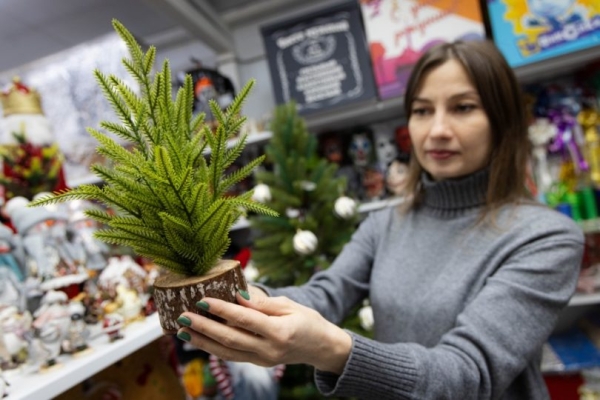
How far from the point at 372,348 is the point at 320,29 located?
4.52ft

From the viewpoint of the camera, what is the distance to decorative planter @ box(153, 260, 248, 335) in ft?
1.34

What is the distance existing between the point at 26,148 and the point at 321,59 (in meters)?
1.09

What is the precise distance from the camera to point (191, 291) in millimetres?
410

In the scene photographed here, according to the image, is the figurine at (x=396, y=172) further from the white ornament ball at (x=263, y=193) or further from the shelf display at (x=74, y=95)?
the shelf display at (x=74, y=95)

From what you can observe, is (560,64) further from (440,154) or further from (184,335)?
(184,335)

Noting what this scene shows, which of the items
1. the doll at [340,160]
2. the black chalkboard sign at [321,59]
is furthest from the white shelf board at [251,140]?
the doll at [340,160]

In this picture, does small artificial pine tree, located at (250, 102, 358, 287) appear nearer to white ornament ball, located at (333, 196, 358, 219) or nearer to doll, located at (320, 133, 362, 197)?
white ornament ball, located at (333, 196, 358, 219)

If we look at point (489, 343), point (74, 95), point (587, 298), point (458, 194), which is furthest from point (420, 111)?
point (74, 95)

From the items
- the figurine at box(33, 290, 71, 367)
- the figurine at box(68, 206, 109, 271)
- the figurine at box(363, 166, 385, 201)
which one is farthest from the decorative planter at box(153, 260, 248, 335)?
the figurine at box(363, 166, 385, 201)

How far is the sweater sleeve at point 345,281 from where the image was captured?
77 cm

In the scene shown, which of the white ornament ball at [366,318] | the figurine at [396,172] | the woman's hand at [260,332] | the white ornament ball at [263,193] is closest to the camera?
the woman's hand at [260,332]

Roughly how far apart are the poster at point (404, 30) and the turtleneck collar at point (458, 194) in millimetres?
756

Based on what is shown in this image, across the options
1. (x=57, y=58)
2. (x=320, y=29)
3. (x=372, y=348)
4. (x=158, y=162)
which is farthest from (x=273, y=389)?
(x=57, y=58)

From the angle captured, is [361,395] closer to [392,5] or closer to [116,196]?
[116,196]
